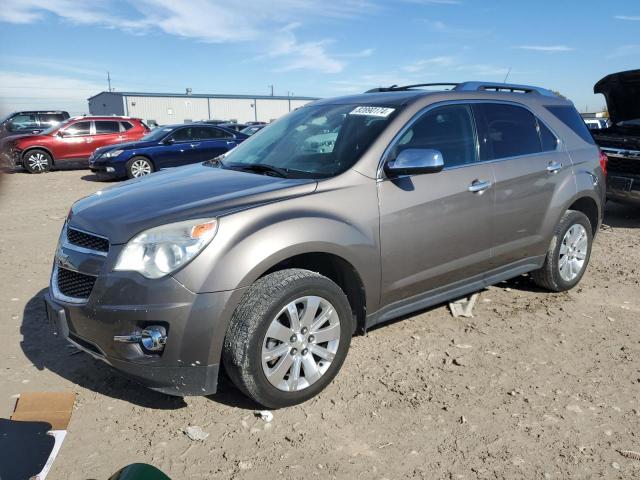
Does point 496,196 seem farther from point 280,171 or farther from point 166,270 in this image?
point 166,270

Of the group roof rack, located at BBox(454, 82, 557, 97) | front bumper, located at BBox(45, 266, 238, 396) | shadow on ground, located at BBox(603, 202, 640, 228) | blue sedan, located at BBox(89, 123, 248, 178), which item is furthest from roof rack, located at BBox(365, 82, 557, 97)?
blue sedan, located at BBox(89, 123, 248, 178)

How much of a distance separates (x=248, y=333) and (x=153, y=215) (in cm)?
81

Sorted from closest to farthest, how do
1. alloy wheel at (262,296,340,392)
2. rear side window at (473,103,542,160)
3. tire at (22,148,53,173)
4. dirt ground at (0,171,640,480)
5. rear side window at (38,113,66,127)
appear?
1. dirt ground at (0,171,640,480)
2. alloy wheel at (262,296,340,392)
3. rear side window at (473,103,542,160)
4. tire at (22,148,53,173)
5. rear side window at (38,113,66,127)

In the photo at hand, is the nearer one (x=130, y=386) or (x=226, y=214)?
(x=226, y=214)

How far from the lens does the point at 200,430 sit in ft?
9.48

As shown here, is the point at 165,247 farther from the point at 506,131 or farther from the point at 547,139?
the point at 547,139

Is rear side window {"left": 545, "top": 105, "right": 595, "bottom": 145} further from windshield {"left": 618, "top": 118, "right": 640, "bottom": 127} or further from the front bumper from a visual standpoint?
windshield {"left": 618, "top": 118, "right": 640, "bottom": 127}

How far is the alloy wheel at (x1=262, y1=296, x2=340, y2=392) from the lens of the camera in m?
2.93

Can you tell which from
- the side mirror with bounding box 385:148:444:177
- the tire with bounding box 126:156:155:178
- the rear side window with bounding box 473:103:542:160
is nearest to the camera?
the side mirror with bounding box 385:148:444:177

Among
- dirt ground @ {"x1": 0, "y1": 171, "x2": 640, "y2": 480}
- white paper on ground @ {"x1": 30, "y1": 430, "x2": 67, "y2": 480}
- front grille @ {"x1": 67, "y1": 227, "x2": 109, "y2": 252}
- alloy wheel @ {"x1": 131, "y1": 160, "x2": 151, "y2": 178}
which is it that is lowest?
dirt ground @ {"x1": 0, "y1": 171, "x2": 640, "y2": 480}

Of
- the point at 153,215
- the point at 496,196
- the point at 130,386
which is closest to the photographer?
the point at 153,215

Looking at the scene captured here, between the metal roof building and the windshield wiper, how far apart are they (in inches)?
1883

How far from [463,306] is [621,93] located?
224 inches

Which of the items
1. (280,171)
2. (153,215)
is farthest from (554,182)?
(153,215)
